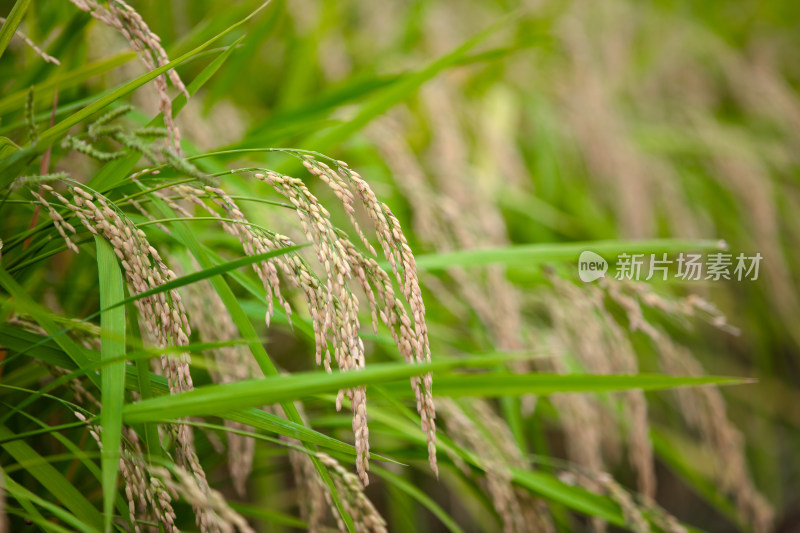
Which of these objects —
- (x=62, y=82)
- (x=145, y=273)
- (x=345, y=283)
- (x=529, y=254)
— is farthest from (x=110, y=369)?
(x=529, y=254)

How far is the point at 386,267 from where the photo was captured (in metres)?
0.85

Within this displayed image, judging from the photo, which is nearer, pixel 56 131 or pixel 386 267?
pixel 56 131

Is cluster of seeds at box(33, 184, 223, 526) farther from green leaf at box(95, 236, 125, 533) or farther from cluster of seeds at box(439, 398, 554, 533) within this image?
cluster of seeds at box(439, 398, 554, 533)

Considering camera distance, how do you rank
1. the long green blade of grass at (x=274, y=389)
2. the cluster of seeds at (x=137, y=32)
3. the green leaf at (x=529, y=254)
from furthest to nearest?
1. the green leaf at (x=529, y=254)
2. the cluster of seeds at (x=137, y=32)
3. the long green blade of grass at (x=274, y=389)

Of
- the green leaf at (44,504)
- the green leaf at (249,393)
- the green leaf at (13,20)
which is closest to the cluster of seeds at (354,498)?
the green leaf at (249,393)

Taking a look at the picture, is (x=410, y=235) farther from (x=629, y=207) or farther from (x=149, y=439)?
(x=149, y=439)

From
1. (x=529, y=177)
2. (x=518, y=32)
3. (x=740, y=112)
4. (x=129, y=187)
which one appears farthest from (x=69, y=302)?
(x=740, y=112)

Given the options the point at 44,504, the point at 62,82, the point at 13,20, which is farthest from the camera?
the point at 62,82

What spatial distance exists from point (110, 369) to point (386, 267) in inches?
16.7

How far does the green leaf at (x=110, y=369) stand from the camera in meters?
0.47

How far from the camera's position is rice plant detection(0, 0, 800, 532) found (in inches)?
21.1

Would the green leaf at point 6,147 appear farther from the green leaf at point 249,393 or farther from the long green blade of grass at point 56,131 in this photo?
the green leaf at point 249,393

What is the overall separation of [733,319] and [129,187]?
5.93 ft

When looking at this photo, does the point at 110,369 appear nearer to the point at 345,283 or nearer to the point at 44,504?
the point at 44,504
